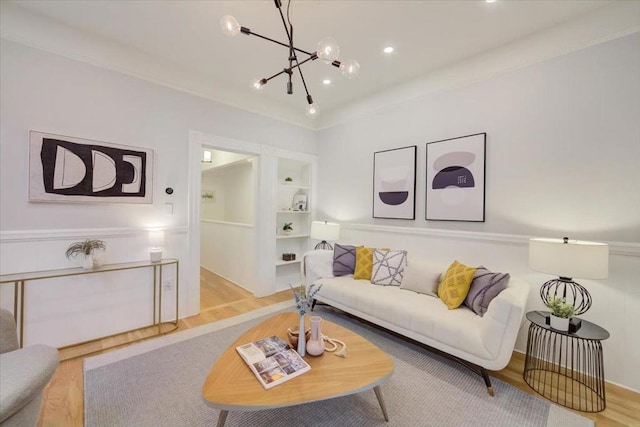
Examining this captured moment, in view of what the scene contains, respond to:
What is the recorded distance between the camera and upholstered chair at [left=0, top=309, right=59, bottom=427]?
3.81 ft

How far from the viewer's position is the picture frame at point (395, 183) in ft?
11.1

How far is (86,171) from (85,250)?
76 cm

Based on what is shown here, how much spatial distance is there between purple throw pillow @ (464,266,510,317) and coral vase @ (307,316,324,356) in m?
1.45

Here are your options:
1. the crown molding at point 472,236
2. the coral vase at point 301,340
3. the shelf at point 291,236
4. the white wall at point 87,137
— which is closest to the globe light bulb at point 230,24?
the coral vase at point 301,340

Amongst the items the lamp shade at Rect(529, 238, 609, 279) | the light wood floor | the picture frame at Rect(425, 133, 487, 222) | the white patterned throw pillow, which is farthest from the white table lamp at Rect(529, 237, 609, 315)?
the white patterned throw pillow

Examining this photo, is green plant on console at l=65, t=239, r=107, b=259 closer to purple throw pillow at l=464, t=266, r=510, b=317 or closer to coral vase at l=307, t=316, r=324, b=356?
coral vase at l=307, t=316, r=324, b=356

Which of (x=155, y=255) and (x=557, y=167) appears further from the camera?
(x=155, y=255)

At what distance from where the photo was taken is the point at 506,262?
2.64 m

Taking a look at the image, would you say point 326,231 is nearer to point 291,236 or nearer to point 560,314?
point 291,236

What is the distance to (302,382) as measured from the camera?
4.80 ft


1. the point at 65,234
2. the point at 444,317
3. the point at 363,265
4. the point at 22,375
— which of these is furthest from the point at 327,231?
the point at 22,375

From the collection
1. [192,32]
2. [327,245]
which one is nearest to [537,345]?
[327,245]

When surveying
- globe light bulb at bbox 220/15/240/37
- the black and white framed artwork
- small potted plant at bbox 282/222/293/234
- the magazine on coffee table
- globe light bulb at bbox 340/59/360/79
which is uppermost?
globe light bulb at bbox 220/15/240/37

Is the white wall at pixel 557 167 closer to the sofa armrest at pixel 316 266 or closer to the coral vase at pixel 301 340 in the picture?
the sofa armrest at pixel 316 266
